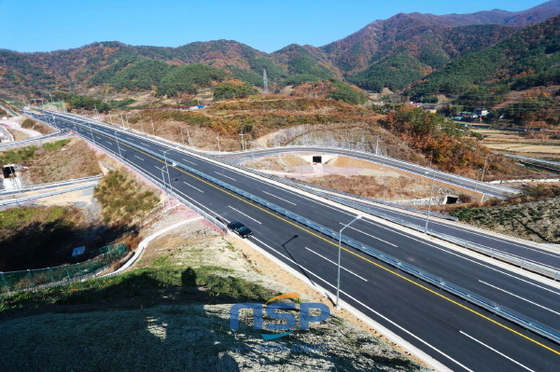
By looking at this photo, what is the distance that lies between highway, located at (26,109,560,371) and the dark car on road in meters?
1.24

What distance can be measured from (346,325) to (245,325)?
8.23 m

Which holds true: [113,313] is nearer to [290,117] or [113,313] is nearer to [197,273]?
[197,273]

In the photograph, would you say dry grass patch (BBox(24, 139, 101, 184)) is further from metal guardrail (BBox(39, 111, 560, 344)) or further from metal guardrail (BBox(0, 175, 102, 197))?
metal guardrail (BBox(39, 111, 560, 344))

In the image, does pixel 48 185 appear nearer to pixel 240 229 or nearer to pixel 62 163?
pixel 62 163

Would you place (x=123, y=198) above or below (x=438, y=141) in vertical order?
below

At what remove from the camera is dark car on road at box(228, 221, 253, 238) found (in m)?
35.1

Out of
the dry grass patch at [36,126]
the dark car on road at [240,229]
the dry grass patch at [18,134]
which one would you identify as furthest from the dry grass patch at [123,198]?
the dry grass patch at [18,134]

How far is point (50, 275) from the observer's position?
83.7 ft

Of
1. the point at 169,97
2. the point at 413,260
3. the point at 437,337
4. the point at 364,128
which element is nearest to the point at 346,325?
the point at 437,337

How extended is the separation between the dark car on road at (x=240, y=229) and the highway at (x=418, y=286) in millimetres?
1238

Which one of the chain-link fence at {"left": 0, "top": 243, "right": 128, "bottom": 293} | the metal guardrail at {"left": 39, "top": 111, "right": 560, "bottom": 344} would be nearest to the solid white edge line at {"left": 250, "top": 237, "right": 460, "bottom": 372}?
the metal guardrail at {"left": 39, "top": 111, "right": 560, "bottom": 344}

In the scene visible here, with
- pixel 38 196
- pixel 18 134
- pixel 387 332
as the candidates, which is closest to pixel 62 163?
pixel 38 196

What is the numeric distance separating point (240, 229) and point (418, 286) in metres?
20.9

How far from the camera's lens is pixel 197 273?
2545cm
